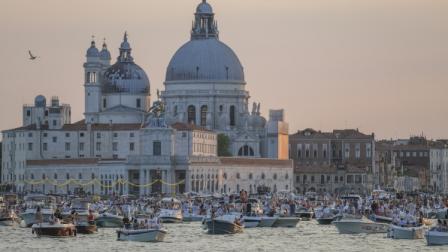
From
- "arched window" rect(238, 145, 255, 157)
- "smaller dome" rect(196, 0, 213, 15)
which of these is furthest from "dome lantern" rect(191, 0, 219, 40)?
"arched window" rect(238, 145, 255, 157)

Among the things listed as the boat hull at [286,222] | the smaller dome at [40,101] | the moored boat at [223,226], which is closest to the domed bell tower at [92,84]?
the smaller dome at [40,101]

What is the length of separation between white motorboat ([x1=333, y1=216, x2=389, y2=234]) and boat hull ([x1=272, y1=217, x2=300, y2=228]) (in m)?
7.48

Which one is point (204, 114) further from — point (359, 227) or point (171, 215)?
point (359, 227)

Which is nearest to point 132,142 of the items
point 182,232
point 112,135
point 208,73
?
point 112,135

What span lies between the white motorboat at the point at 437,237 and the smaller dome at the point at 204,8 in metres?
108

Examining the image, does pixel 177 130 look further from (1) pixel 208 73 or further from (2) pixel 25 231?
(2) pixel 25 231

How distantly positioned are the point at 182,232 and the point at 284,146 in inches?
3687

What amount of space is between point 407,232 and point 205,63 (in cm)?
10093

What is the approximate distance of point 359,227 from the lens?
98812 mm

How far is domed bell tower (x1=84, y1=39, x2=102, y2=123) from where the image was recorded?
193 metres

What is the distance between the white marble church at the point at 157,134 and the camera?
173000mm

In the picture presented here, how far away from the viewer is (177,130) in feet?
586

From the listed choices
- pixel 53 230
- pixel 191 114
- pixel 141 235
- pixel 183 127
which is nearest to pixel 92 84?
pixel 191 114

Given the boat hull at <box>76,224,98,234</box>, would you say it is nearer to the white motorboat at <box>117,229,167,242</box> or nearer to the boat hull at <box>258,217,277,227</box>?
the white motorboat at <box>117,229,167,242</box>
